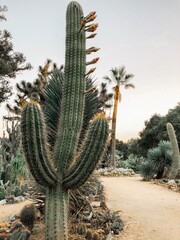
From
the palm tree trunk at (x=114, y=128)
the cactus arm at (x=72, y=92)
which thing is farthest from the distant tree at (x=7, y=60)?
the cactus arm at (x=72, y=92)

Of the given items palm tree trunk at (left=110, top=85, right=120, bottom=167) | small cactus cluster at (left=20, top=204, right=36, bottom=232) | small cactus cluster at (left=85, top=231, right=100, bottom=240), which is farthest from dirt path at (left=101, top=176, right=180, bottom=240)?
palm tree trunk at (left=110, top=85, right=120, bottom=167)

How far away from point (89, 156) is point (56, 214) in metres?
0.80

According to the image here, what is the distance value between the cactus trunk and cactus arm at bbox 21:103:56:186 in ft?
0.72

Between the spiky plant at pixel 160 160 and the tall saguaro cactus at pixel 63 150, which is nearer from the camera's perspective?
the tall saguaro cactus at pixel 63 150

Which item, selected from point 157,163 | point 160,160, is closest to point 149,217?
point 157,163

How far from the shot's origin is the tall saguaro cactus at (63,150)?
4004mm

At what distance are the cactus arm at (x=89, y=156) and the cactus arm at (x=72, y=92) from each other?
0.65 feet

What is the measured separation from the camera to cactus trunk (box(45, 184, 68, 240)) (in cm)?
402

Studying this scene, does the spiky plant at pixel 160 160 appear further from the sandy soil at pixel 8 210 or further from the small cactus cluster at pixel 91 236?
the small cactus cluster at pixel 91 236

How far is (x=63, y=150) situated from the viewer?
170 inches

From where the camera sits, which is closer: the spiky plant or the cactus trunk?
the cactus trunk

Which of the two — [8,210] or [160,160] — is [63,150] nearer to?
[8,210]

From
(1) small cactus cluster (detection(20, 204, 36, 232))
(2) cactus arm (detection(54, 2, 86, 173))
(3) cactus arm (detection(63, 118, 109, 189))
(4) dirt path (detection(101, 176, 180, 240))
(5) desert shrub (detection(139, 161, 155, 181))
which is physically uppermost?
(2) cactus arm (detection(54, 2, 86, 173))

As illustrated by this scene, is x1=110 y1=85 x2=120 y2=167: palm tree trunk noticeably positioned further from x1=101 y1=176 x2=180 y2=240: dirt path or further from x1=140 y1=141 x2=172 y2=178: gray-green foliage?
x1=101 y1=176 x2=180 y2=240: dirt path
